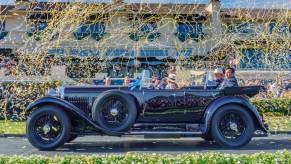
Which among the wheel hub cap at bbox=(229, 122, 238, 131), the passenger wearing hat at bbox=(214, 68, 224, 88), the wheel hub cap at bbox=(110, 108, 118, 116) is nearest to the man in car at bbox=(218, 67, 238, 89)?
the passenger wearing hat at bbox=(214, 68, 224, 88)

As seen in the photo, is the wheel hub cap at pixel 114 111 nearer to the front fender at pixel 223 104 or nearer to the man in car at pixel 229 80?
the front fender at pixel 223 104

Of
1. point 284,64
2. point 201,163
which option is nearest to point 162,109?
point 201,163

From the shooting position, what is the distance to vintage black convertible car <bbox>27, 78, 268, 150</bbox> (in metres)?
7.84

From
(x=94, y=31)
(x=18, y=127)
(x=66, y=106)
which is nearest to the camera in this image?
(x=66, y=106)

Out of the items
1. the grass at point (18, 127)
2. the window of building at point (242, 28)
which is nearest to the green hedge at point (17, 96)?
the grass at point (18, 127)

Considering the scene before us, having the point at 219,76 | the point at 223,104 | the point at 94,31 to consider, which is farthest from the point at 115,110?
the point at 94,31

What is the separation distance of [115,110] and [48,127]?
1.29 m

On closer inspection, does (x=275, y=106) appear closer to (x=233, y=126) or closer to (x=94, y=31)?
(x=94, y=31)

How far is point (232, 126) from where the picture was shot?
805 cm

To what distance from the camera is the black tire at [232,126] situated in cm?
793

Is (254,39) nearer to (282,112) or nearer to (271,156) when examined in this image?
(282,112)

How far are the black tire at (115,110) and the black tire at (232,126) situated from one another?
156 cm

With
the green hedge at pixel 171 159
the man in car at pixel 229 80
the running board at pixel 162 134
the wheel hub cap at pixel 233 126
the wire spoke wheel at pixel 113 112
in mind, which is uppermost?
the man in car at pixel 229 80

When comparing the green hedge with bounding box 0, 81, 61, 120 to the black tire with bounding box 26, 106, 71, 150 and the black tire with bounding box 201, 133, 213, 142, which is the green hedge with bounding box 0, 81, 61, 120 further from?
the black tire with bounding box 201, 133, 213, 142
